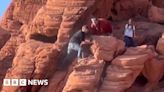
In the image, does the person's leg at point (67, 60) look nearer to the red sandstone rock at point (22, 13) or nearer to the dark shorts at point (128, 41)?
the dark shorts at point (128, 41)

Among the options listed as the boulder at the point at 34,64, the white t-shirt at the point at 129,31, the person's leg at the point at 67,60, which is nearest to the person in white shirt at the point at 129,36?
the white t-shirt at the point at 129,31

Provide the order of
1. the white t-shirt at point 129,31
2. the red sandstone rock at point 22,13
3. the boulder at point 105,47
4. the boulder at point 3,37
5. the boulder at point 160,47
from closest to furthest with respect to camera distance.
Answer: the boulder at point 105,47
the boulder at point 160,47
the white t-shirt at point 129,31
the boulder at point 3,37
the red sandstone rock at point 22,13

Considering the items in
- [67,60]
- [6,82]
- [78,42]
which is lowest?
[6,82]

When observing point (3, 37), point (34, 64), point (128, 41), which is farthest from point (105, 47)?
point (3, 37)

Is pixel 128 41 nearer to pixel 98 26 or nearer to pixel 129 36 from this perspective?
→ pixel 129 36

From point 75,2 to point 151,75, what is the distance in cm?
378

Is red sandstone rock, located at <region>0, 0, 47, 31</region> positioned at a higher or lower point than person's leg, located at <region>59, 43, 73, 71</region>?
higher

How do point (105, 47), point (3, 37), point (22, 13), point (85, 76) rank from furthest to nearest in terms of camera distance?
point (22, 13), point (3, 37), point (105, 47), point (85, 76)

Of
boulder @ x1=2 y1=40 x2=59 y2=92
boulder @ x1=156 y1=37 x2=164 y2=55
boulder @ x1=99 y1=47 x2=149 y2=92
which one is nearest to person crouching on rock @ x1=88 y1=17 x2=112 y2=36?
boulder @ x1=99 y1=47 x2=149 y2=92

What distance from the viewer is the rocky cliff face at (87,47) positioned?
60.2 ft

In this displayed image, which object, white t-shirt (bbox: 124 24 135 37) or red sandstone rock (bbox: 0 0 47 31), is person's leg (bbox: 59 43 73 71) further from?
red sandstone rock (bbox: 0 0 47 31)

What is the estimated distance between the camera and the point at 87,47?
18.9 meters

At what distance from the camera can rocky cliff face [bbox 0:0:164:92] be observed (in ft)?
60.2

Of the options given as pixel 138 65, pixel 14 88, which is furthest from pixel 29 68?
pixel 138 65
